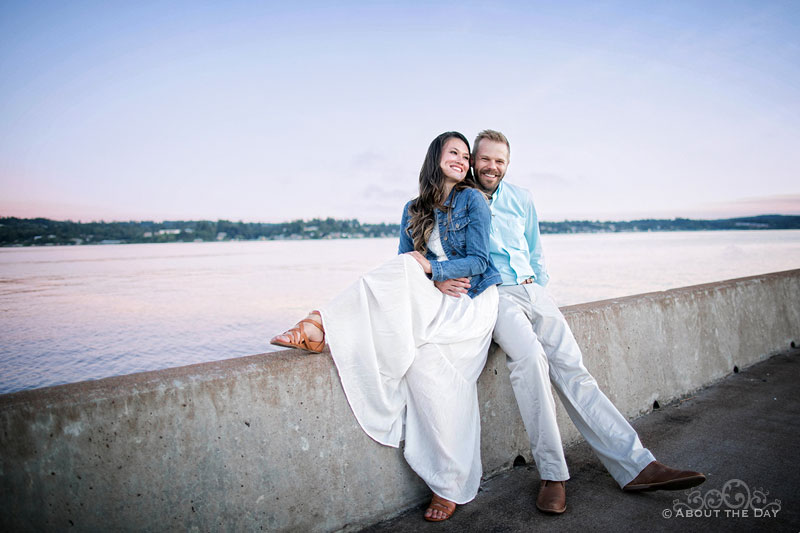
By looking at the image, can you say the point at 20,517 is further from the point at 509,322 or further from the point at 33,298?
the point at 33,298

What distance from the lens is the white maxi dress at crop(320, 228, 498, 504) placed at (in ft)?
9.10

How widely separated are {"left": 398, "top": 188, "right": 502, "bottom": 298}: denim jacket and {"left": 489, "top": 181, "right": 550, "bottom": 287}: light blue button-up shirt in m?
0.26

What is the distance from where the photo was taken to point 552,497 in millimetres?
2838

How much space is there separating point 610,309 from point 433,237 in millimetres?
1912

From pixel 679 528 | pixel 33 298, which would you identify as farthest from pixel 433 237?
pixel 33 298

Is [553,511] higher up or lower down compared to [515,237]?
lower down

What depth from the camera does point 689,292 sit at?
5.12 m

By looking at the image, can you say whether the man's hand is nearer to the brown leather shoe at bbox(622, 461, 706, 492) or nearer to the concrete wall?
the concrete wall

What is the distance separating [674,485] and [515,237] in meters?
1.91

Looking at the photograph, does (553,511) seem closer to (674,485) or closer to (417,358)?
(674,485)

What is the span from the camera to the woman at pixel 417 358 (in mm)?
2770

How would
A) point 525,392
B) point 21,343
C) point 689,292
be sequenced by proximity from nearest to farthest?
point 525,392 → point 689,292 → point 21,343

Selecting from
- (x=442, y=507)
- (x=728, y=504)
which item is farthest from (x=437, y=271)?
(x=728, y=504)

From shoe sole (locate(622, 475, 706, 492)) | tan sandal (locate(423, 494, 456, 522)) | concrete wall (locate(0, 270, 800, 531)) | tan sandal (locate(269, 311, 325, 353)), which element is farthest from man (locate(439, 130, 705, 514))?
tan sandal (locate(269, 311, 325, 353))
